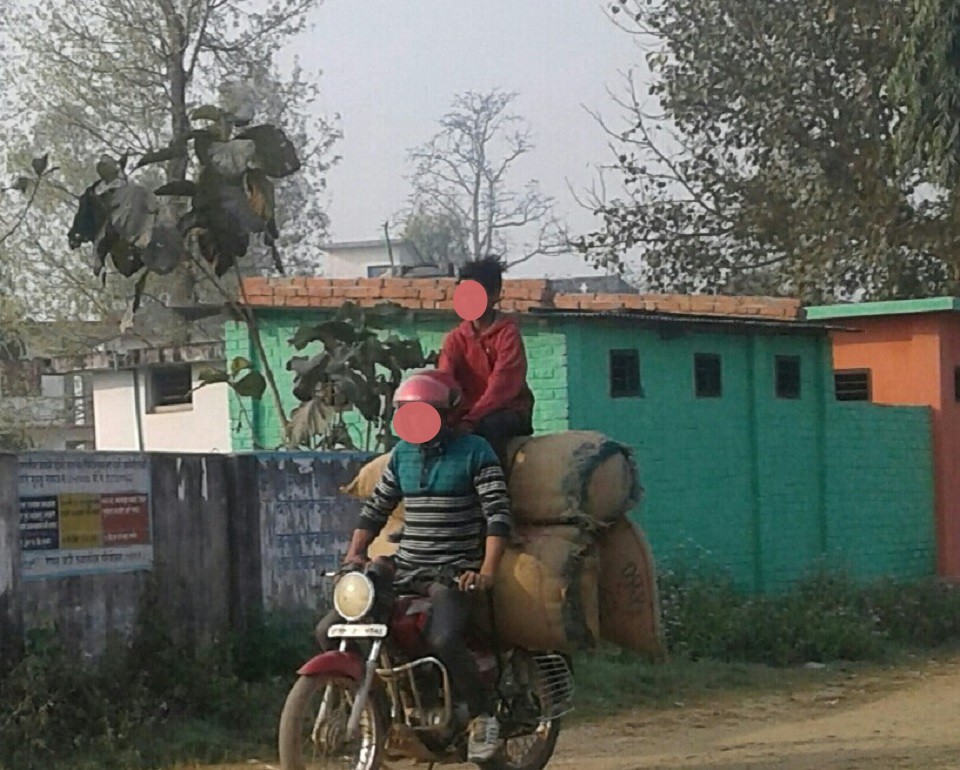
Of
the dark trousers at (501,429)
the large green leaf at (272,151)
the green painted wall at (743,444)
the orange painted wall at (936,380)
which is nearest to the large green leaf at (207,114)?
the large green leaf at (272,151)

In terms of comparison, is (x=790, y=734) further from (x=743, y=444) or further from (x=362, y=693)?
(x=743, y=444)

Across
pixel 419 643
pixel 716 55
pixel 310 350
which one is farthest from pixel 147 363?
pixel 419 643

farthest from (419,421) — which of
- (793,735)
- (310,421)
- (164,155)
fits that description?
(310,421)

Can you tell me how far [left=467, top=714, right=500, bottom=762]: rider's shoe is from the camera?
7.24 meters

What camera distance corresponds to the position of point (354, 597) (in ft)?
22.0

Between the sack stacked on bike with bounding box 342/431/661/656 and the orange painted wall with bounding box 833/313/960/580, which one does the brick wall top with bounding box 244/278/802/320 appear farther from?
the sack stacked on bike with bounding box 342/431/661/656

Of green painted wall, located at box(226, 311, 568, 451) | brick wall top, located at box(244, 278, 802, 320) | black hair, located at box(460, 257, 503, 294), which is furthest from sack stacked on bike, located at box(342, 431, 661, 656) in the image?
brick wall top, located at box(244, 278, 802, 320)

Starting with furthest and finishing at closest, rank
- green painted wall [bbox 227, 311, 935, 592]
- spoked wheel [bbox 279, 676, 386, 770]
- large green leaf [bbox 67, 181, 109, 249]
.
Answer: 1. green painted wall [bbox 227, 311, 935, 592]
2. large green leaf [bbox 67, 181, 109, 249]
3. spoked wheel [bbox 279, 676, 386, 770]

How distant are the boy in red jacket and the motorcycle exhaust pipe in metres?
1.33

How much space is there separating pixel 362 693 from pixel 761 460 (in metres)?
9.59

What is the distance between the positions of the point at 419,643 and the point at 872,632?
7915 mm

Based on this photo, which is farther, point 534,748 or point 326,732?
point 534,748

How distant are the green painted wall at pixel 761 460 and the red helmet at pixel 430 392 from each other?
6.45 meters

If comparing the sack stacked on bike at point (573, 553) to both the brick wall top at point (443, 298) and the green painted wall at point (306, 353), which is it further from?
the brick wall top at point (443, 298)
